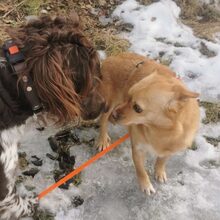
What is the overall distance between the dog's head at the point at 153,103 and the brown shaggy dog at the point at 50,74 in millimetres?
651

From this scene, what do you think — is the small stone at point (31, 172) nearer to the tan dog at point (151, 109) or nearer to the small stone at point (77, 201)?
the small stone at point (77, 201)

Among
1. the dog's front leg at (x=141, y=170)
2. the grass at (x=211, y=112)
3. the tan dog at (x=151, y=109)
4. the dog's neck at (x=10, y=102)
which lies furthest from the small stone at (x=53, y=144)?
the grass at (x=211, y=112)

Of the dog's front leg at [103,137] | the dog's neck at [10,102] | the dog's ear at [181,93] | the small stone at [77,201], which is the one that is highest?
the dog's neck at [10,102]

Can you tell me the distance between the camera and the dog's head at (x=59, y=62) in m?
2.46

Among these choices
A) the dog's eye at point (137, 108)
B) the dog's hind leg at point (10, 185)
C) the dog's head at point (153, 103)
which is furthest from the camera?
the dog's eye at point (137, 108)

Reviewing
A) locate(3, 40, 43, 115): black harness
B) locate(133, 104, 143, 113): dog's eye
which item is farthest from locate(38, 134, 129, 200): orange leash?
locate(3, 40, 43, 115): black harness

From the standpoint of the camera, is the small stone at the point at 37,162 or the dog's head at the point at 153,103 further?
the small stone at the point at 37,162

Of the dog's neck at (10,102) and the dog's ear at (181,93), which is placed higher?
the dog's neck at (10,102)

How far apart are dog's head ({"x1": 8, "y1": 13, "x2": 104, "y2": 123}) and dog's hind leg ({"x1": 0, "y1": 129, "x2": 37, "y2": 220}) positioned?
39cm

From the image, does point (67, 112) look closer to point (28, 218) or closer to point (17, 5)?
point (28, 218)

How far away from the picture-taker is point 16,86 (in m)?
2.53

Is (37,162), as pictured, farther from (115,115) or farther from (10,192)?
(115,115)

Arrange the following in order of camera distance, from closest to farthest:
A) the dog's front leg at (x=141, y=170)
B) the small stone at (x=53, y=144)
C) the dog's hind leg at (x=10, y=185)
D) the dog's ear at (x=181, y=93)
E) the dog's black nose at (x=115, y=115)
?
the dog's hind leg at (x=10, y=185), the dog's ear at (x=181, y=93), the dog's black nose at (x=115, y=115), the dog's front leg at (x=141, y=170), the small stone at (x=53, y=144)

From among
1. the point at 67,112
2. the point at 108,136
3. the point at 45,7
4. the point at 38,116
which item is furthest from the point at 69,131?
the point at 45,7
